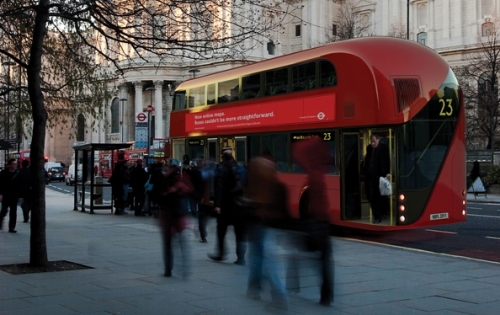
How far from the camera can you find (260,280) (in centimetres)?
868

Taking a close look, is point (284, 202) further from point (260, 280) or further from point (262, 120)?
point (262, 120)

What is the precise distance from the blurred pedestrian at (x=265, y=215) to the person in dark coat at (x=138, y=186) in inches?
607

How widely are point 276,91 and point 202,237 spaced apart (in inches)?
202

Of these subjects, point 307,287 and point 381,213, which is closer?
point 307,287

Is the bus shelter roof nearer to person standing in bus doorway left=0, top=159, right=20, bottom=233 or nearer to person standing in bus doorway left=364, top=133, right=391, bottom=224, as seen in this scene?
person standing in bus doorway left=0, top=159, right=20, bottom=233

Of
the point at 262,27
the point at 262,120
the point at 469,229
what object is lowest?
the point at 469,229

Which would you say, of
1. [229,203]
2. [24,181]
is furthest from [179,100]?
[229,203]

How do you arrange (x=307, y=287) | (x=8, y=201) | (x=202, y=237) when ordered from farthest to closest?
(x=8, y=201) < (x=202, y=237) < (x=307, y=287)

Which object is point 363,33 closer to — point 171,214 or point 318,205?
point 171,214

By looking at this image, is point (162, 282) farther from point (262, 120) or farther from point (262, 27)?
point (262, 120)

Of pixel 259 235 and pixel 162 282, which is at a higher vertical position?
pixel 259 235

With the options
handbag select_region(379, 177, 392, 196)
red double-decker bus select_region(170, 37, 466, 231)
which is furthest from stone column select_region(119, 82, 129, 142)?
handbag select_region(379, 177, 392, 196)

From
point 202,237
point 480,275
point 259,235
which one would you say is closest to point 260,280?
point 259,235

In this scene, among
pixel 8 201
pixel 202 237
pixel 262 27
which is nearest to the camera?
pixel 262 27
